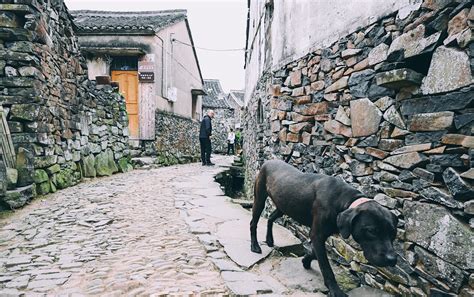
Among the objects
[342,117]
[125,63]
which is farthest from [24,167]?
[125,63]

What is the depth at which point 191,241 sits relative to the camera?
363 centimetres

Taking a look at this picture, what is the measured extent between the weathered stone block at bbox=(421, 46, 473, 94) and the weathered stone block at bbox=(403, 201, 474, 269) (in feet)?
2.76

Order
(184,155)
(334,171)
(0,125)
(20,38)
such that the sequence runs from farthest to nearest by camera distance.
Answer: (184,155) < (20,38) < (0,125) < (334,171)

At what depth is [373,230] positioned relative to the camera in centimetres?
218

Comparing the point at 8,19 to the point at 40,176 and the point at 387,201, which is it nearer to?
the point at 40,176

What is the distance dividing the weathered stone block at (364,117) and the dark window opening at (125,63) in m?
11.5

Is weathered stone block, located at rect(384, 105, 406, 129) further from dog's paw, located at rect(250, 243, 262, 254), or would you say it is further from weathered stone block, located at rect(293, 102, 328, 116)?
dog's paw, located at rect(250, 243, 262, 254)

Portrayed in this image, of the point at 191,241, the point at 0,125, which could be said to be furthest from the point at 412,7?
the point at 0,125

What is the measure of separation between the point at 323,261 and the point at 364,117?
1.39m

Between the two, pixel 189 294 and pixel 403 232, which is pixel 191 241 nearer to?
pixel 189 294

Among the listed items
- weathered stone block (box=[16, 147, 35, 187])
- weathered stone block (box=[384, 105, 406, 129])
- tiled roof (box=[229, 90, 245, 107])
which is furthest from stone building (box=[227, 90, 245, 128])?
weathered stone block (box=[384, 105, 406, 129])

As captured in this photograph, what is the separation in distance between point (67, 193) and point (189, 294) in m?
4.58

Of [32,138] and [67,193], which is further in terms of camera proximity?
[67,193]

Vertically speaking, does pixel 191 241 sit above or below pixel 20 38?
below
